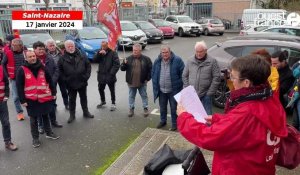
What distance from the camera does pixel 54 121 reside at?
21.5 feet

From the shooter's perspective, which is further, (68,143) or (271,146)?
(68,143)

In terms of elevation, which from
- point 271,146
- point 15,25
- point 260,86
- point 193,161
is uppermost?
point 15,25

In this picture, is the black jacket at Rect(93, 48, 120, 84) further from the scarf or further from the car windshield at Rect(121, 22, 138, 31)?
the car windshield at Rect(121, 22, 138, 31)

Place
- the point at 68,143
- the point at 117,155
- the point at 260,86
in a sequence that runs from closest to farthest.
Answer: the point at 260,86 < the point at 117,155 < the point at 68,143

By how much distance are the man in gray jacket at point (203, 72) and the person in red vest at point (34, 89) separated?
8.69 ft

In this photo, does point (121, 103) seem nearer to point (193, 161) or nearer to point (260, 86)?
point (193, 161)

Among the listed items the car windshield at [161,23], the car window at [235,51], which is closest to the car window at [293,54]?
the car window at [235,51]

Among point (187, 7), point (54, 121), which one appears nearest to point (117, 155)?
point (54, 121)

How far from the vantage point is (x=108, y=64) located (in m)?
7.41

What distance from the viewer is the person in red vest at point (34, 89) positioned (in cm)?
542

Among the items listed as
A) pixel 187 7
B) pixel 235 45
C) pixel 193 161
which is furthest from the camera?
pixel 187 7

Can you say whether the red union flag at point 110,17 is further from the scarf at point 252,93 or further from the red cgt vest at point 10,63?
the scarf at point 252,93

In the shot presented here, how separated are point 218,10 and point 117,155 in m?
32.5

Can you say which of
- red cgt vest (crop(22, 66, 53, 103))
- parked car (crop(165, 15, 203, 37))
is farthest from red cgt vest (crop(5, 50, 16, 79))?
parked car (crop(165, 15, 203, 37))
